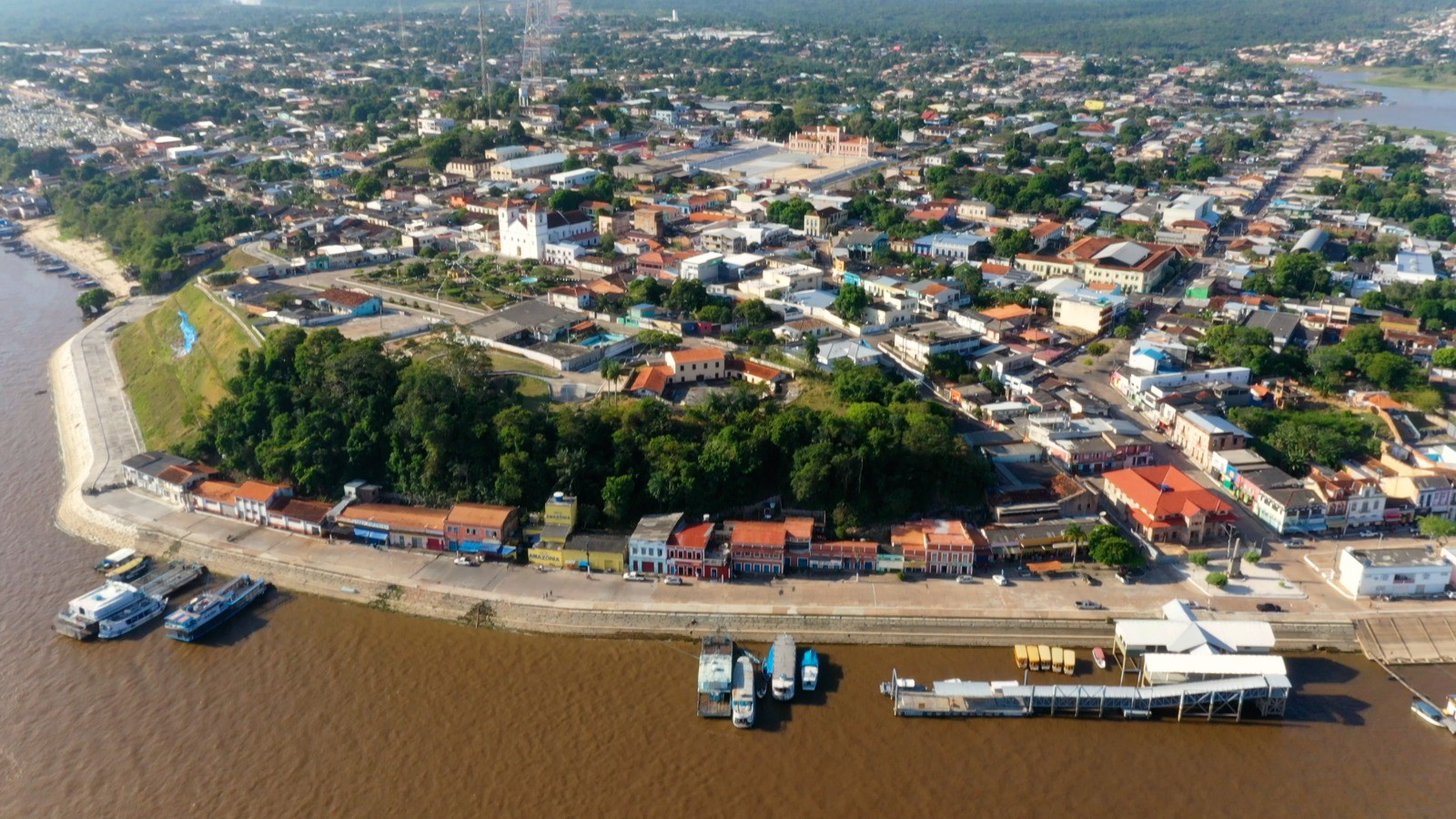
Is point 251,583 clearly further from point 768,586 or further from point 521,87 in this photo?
point 521,87

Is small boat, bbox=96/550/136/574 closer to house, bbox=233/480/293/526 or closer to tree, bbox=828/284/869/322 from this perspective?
house, bbox=233/480/293/526

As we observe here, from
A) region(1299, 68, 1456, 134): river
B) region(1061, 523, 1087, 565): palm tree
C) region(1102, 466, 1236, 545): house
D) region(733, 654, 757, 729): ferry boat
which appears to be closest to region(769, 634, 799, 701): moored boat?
region(733, 654, 757, 729): ferry boat

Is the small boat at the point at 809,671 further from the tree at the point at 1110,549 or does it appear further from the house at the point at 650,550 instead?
the tree at the point at 1110,549

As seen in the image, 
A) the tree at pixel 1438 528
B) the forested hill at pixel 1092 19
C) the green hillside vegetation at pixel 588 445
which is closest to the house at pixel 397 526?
the green hillside vegetation at pixel 588 445

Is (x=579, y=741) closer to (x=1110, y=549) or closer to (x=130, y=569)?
(x=1110, y=549)

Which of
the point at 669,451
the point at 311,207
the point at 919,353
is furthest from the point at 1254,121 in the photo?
the point at 669,451

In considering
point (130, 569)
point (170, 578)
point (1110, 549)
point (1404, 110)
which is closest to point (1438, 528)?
point (1110, 549)
